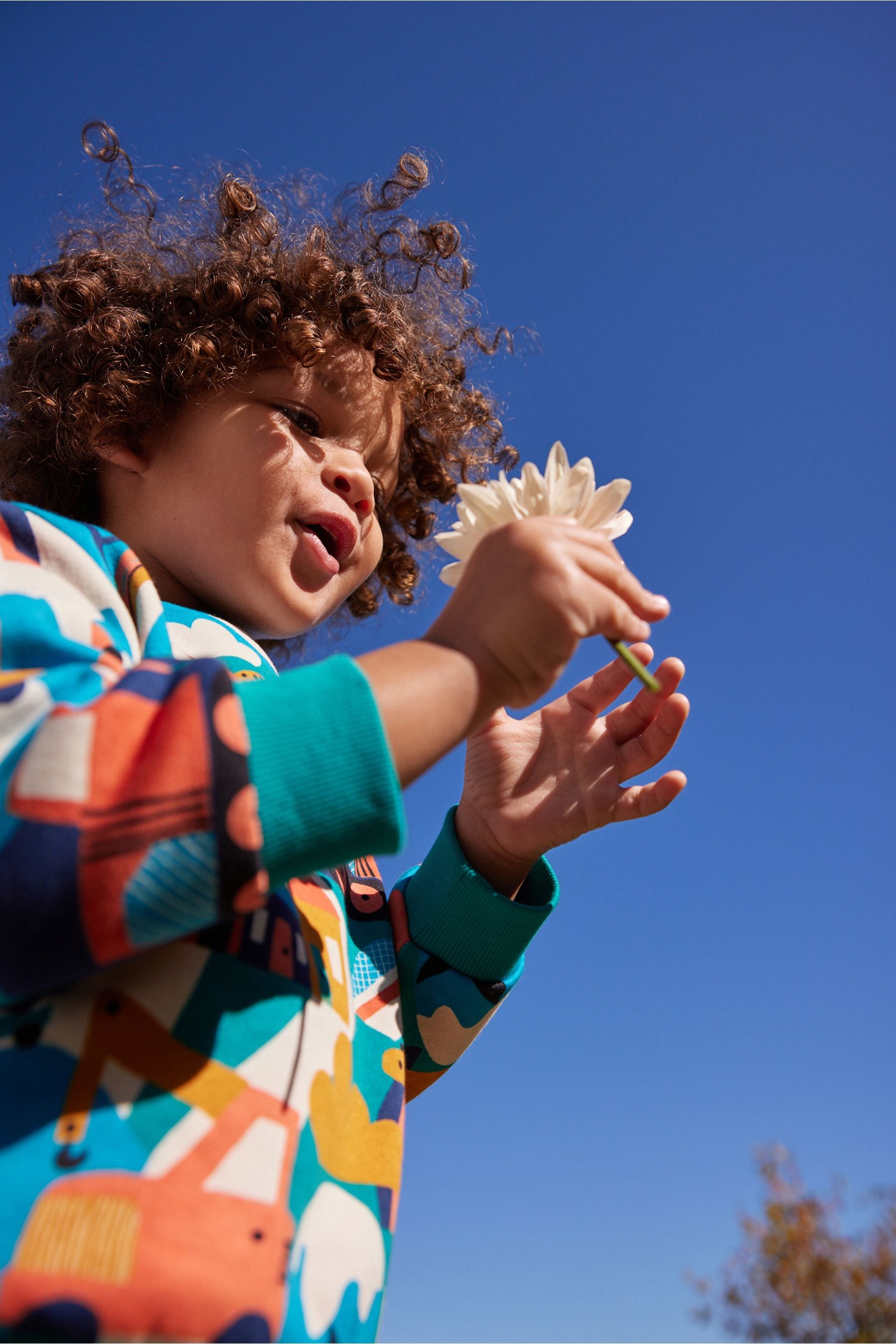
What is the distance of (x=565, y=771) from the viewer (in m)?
2.18

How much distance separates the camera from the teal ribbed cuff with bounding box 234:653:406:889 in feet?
3.44

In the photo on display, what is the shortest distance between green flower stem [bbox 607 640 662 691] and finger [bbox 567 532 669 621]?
0.22 feet

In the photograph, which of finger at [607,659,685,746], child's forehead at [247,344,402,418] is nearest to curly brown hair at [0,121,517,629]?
child's forehead at [247,344,402,418]

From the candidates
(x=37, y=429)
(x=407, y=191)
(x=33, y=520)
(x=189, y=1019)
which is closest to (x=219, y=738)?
(x=189, y=1019)

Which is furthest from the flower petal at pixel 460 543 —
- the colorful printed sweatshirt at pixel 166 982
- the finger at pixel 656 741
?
the finger at pixel 656 741

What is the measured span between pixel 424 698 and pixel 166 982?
0.54 m

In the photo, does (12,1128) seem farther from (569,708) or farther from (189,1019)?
(569,708)

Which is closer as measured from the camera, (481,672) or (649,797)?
(481,672)

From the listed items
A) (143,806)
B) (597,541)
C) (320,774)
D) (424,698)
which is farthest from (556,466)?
(143,806)

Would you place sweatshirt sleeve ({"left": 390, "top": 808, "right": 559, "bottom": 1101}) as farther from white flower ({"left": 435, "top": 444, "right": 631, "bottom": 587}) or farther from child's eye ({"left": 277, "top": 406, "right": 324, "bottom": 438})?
child's eye ({"left": 277, "top": 406, "right": 324, "bottom": 438})

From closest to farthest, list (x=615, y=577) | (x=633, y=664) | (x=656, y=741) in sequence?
(x=615, y=577), (x=633, y=664), (x=656, y=741)

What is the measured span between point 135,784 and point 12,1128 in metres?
0.48

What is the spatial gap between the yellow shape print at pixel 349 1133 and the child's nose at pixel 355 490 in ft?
4.19

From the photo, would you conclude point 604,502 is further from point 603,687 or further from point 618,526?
point 603,687
